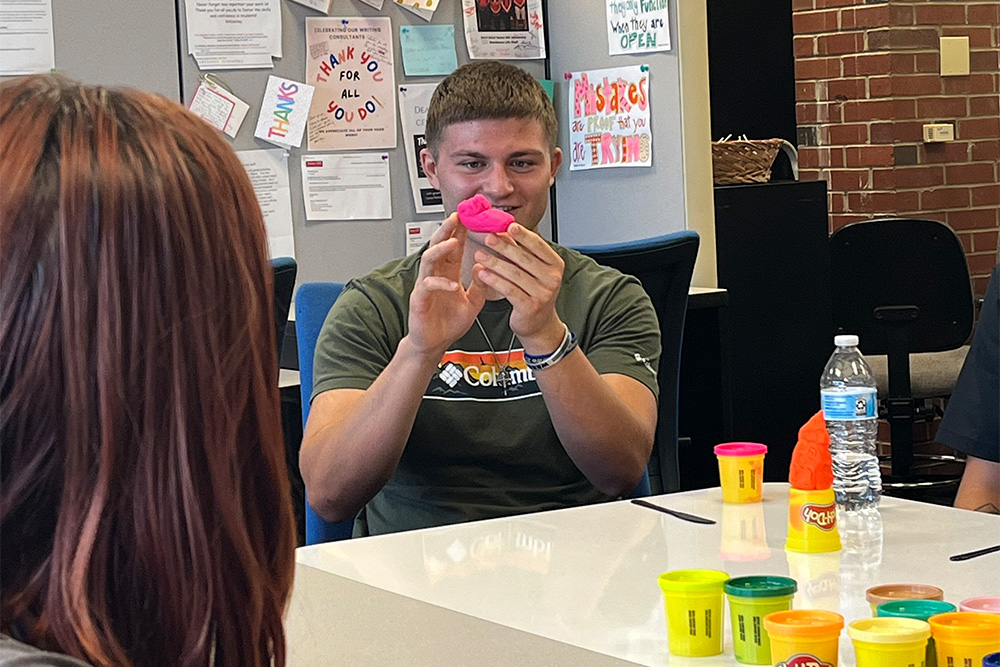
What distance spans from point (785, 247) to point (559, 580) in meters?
2.19

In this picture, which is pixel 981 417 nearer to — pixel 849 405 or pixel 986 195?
pixel 849 405

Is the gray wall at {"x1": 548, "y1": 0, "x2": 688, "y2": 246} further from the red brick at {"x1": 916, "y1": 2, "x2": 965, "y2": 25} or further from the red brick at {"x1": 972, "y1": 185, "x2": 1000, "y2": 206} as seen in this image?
the red brick at {"x1": 972, "y1": 185, "x2": 1000, "y2": 206}

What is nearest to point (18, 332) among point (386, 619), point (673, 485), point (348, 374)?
point (386, 619)

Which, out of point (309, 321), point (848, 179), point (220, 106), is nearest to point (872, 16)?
point (848, 179)

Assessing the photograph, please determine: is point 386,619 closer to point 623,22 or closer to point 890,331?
point 623,22

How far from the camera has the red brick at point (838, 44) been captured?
477cm

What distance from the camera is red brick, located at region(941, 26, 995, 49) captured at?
4.77m

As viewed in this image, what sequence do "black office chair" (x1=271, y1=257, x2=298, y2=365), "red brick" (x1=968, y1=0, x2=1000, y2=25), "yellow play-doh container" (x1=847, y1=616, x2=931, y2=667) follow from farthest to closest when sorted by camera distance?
"red brick" (x1=968, y1=0, x2=1000, y2=25)
"black office chair" (x1=271, y1=257, x2=298, y2=365)
"yellow play-doh container" (x1=847, y1=616, x2=931, y2=667)

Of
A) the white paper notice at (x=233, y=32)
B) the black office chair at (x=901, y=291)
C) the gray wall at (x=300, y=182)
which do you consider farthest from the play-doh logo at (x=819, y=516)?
the black office chair at (x=901, y=291)

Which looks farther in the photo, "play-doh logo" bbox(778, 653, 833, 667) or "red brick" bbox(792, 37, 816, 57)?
"red brick" bbox(792, 37, 816, 57)

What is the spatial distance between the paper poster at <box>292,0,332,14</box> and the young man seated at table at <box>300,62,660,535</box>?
110 centimetres

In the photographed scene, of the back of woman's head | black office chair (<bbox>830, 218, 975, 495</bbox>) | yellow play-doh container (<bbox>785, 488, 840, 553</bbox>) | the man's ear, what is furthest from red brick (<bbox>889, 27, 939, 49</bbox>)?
the back of woman's head

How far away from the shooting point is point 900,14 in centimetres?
470

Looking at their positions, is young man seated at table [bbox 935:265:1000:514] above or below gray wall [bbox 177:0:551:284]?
below
